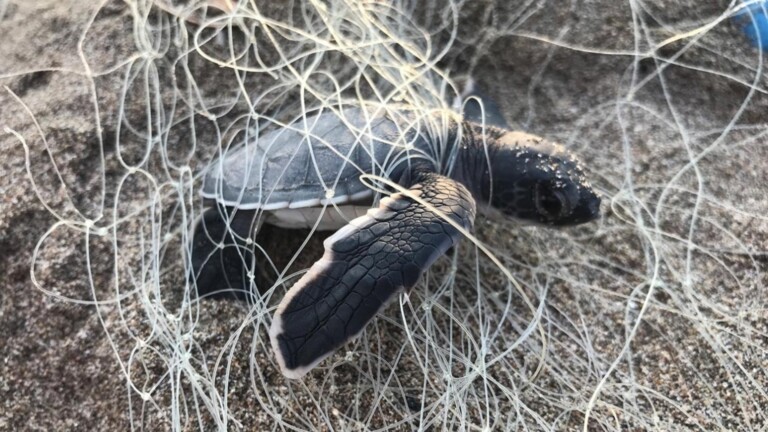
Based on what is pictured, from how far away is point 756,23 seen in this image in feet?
4.37

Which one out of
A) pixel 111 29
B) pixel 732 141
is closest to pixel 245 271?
pixel 111 29

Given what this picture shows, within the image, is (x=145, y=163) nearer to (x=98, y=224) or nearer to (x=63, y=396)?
(x=98, y=224)

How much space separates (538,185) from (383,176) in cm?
31

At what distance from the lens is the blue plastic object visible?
4.32 feet

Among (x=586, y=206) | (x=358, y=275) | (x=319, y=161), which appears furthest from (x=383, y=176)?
(x=586, y=206)

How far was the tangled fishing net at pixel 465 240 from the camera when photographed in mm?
957

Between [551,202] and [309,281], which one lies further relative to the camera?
[551,202]

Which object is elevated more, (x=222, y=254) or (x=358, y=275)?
(x=358, y=275)

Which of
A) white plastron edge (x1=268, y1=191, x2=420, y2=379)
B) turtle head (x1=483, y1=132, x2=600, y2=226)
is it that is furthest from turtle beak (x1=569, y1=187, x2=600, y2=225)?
white plastron edge (x1=268, y1=191, x2=420, y2=379)

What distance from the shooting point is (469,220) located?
93 centimetres

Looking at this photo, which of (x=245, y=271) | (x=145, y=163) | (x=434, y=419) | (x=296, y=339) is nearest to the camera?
(x=296, y=339)

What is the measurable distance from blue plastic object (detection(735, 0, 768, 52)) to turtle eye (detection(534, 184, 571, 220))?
0.75 meters

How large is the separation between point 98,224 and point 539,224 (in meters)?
0.92

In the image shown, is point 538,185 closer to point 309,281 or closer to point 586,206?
point 586,206
